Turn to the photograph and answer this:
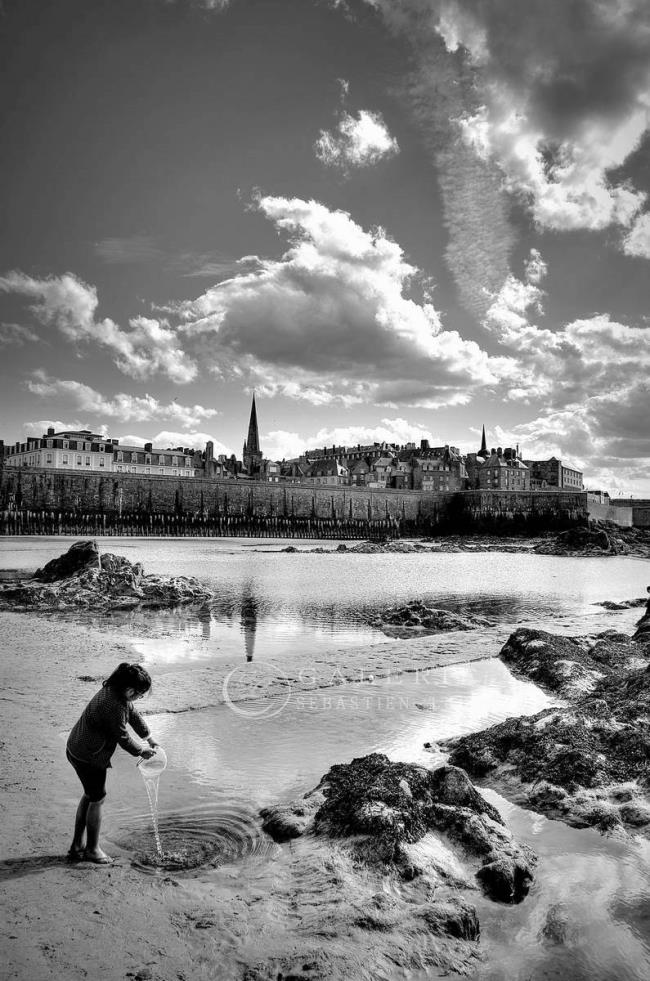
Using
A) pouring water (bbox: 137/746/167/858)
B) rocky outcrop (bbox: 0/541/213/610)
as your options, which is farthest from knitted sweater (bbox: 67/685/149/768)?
rocky outcrop (bbox: 0/541/213/610)

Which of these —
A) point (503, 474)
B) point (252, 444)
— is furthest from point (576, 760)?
point (252, 444)

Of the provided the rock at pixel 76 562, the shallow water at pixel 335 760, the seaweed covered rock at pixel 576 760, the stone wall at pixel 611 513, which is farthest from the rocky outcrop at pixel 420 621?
the stone wall at pixel 611 513

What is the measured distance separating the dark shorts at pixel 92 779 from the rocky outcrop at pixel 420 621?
31.3 feet

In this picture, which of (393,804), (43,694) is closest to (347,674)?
(43,694)

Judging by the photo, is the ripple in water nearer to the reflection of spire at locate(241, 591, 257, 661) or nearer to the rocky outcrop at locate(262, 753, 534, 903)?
the rocky outcrop at locate(262, 753, 534, 903)

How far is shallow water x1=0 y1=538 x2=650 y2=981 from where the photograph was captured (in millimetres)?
3404

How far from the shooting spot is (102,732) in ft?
13.5

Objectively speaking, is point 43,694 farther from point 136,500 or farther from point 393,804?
point 136,500

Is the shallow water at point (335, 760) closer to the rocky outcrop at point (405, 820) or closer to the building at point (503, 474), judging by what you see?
the rocky outcrop at point (405, 820)

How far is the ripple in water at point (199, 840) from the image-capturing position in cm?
399

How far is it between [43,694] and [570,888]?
21.5 ft

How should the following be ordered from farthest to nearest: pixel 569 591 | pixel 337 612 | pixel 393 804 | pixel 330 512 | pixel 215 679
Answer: pixel 330 512, pixel 569 591, pixel 337 612, pixel 215 679, pixel 393 804

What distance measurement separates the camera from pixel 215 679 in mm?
8766

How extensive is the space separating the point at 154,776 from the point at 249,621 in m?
9.15
